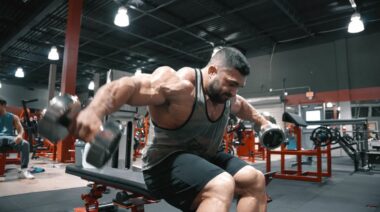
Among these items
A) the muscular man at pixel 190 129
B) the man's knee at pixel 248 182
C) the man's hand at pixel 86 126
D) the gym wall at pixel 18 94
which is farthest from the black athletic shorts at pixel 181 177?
the gym wall at pixel 18 94

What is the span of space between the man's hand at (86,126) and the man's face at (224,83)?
0.54m

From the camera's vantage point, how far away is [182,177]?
109 centimetres

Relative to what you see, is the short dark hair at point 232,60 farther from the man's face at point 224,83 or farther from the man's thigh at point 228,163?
the man's thigh at point 228,163

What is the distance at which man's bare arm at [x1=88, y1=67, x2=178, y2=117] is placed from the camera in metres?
0.99

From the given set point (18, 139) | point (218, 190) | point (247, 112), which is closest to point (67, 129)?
point (218, 190)

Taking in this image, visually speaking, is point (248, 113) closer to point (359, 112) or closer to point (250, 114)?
point (250, 114)

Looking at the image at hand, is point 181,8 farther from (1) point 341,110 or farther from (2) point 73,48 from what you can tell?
(1) point 341,110

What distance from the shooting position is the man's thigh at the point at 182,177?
1065 mm

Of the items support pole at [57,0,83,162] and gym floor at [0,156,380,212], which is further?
support pole at [57,0,83,162]

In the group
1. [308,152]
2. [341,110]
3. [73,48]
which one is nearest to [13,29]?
[73,48]

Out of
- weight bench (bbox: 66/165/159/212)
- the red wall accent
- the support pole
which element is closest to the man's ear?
weight bench (bbox: 66/165/159/212)

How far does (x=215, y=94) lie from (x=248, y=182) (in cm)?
45

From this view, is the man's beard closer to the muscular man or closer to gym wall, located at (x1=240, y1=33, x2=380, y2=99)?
the muscular man

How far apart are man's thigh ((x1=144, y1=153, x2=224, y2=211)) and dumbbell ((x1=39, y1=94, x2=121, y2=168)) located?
358mm
